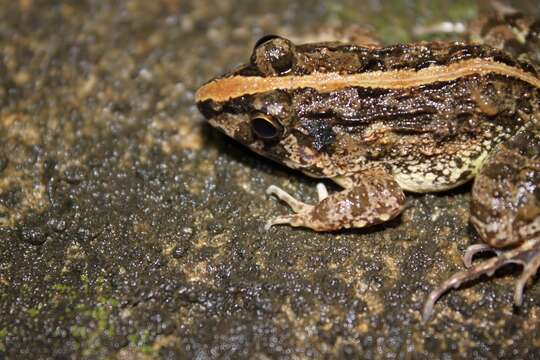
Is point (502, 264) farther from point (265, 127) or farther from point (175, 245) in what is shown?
point (175, 245)

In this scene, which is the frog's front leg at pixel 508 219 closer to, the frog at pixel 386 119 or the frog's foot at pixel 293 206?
the frog at pixel 386 119

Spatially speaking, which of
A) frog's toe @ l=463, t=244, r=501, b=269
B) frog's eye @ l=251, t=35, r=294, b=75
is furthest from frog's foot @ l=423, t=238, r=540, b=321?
frog's eye @ l=251, t=35, r=294, b=75

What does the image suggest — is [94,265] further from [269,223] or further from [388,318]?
[388,318]

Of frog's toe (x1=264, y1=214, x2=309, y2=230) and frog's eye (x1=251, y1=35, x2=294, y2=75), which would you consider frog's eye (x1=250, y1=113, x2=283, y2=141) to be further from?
frog's toe (x1=264, y1=214, x2=309, y2=230)

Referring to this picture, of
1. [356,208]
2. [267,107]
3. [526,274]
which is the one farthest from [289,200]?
[526,274]

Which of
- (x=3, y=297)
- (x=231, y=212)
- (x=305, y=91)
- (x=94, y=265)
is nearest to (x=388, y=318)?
(x=231, y=212)

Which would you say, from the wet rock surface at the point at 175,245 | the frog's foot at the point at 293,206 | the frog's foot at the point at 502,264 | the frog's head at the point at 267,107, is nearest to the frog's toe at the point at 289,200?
the frog's foot at the point at 293,206
